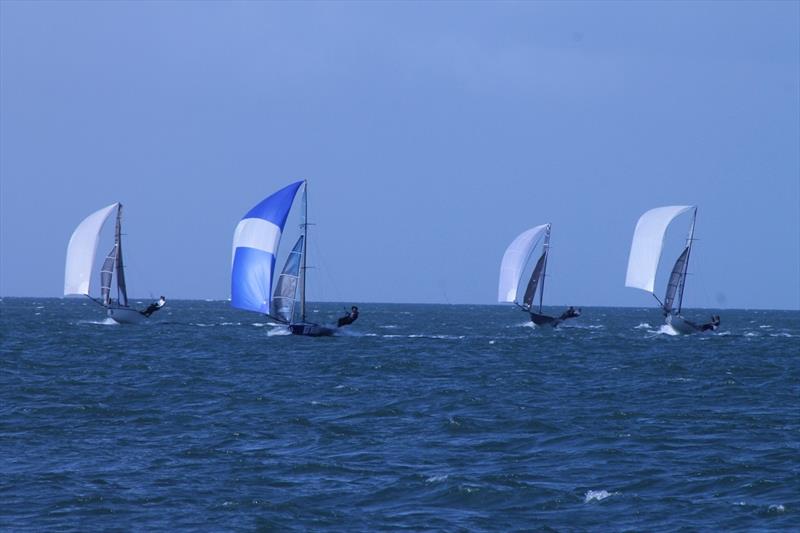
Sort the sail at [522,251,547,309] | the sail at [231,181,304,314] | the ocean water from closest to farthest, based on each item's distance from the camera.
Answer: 1. the ocean water
2. the sail at [231,181,304,314]
3. the sail at [522,251,547,309]

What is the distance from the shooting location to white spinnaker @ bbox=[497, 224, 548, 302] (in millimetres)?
86938

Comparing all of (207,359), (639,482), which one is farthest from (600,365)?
(639,482)

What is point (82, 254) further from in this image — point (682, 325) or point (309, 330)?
point (682, 325)

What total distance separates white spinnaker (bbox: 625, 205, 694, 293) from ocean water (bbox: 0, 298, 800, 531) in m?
31.9

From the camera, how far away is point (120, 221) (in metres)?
80.4

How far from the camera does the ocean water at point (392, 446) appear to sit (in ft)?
61.4

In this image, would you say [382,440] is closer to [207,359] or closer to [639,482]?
[639,482]

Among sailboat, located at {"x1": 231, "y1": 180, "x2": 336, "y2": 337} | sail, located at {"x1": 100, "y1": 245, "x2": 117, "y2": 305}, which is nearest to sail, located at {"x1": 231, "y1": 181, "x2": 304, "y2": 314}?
sailboat, located at {"x1": 231, "y1": 180, "x2": 336, "y2": 337}

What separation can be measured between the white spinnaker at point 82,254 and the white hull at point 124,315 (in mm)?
2206

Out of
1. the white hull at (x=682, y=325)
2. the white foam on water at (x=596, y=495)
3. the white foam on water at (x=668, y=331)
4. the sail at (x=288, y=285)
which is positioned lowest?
the white foam on water at (x=596, y=495)

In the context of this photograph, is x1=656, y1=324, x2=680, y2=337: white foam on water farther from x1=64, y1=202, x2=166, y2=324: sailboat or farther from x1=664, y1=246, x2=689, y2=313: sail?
x1=64, y1=202, x2=166, y2=324: sailboat

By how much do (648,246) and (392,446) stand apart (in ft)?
190

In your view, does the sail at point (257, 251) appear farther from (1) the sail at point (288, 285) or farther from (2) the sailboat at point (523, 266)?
(2) the sailboat at point (523, 266)

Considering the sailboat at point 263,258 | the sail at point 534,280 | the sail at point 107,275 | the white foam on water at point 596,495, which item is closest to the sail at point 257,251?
the sailboat at point 263,258
